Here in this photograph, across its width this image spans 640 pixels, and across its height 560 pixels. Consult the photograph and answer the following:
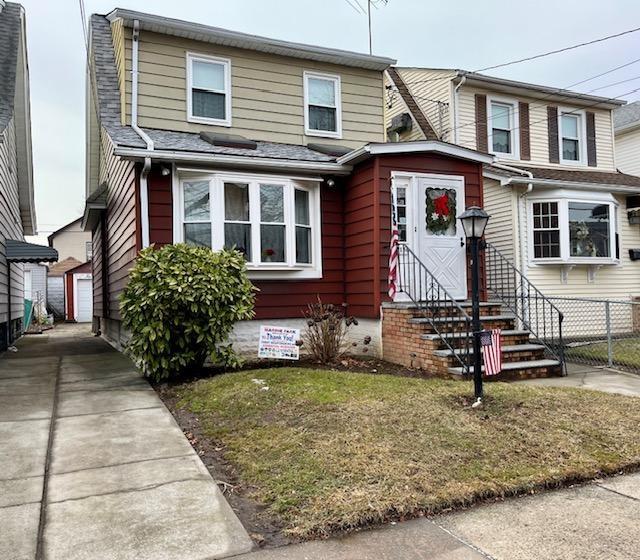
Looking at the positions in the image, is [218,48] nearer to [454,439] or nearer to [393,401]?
[393,401]

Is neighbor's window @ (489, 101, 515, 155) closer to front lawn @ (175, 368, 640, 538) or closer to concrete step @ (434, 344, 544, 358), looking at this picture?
concrete step @ (434, 344, 544, 358)

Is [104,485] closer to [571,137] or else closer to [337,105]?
[337,105]

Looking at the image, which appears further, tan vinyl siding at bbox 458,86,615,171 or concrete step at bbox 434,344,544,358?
tan vinyl siding at bbox 458,86,615,171

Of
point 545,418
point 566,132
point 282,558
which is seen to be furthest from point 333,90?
point 282,558

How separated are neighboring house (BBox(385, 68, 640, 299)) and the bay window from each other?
0.02 meters

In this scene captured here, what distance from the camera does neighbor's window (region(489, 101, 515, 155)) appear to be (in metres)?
13.3

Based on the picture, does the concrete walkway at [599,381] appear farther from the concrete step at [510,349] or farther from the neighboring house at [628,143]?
the neighboring house at [628,143]

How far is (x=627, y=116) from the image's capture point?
18.0 m

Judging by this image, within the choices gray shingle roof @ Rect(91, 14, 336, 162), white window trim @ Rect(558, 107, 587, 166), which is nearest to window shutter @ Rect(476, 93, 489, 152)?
white window trim @ Rect(558, 107, 587, 166)

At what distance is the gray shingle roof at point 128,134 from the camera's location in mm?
8070

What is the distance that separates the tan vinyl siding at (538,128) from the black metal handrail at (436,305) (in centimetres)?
571

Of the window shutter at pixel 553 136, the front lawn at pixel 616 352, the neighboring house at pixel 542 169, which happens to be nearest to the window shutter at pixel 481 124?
the neighboring house at pixel 542 169

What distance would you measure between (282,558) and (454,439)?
6.36 ft

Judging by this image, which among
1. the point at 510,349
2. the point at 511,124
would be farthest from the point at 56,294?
the point at 510,349
